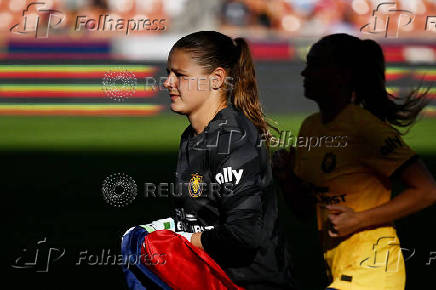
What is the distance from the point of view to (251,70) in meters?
3.03

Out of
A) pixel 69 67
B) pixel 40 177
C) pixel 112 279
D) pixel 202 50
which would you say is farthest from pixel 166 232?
pixel 69 67

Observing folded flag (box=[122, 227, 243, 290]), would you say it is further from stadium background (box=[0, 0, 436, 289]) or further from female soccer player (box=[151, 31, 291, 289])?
stadium background (box=[0, 0, 436, 289])

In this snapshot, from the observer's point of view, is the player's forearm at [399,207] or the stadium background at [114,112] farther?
the stadium background at [114,112]

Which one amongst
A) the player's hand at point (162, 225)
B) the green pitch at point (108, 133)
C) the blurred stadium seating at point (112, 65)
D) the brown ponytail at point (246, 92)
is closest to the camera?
the player's hand at point (162, 225)

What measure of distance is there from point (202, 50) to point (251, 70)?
9.5 inches

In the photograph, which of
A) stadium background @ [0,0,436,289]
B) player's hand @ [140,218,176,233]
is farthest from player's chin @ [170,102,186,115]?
stadium background @ [0,0,436,289]

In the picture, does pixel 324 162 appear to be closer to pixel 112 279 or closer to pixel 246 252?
pixel 246 252

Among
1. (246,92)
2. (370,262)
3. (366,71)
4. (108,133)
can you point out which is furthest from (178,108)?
(108,133)

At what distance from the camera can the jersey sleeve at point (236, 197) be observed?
2637 millimetres

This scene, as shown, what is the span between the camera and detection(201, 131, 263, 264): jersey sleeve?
8.65 ft

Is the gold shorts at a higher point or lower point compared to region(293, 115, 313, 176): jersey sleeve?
lower

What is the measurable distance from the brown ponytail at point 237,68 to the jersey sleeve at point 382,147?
16.2 inches

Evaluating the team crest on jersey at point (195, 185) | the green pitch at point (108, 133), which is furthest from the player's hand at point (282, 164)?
the green pitch at point (108, 133)

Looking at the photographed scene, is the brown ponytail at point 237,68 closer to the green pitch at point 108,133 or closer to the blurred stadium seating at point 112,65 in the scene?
the green pitch at point 108,133
